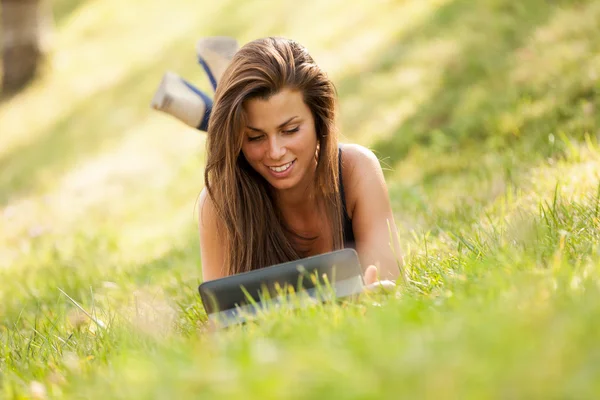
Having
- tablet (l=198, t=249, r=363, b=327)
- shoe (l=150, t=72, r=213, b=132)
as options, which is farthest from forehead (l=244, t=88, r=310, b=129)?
shoe (l=150, t=72, r=213, b=132)

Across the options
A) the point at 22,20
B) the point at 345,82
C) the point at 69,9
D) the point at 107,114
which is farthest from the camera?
the point at 69,9

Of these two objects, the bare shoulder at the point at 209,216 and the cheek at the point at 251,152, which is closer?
the cheek at the point at 251,152

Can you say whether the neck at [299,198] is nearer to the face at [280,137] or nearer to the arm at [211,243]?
the face at [280,137]

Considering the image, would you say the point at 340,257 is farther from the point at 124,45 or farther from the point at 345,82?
the point at 124,45

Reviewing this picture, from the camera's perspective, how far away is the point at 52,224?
762 cm

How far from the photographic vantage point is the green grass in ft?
4.26

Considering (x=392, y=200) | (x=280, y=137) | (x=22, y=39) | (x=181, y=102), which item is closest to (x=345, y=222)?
(x=280, y=137)

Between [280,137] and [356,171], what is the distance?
0.46 m

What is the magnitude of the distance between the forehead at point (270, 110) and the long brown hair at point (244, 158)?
3 centimetres

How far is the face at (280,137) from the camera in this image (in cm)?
316

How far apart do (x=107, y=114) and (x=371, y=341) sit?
9698mm

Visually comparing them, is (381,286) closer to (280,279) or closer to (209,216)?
(280,279)

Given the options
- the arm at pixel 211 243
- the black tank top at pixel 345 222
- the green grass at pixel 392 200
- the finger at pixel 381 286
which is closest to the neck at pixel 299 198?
the black tank top at pixel 345 222

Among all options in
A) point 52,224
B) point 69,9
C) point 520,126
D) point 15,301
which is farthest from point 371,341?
point 69,9
